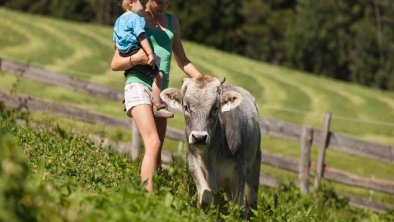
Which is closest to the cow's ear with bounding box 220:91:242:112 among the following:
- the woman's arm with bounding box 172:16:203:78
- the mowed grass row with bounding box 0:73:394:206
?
the woman's arm with bounding box 172:16:203:78

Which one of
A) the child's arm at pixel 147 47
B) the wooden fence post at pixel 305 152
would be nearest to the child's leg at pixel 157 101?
the child's arm at pixel 147 47

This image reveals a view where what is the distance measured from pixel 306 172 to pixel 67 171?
325 inches

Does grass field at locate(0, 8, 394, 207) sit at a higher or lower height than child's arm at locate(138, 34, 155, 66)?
lower

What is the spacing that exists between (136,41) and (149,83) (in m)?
0.42

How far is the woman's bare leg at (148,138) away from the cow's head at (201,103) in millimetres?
220

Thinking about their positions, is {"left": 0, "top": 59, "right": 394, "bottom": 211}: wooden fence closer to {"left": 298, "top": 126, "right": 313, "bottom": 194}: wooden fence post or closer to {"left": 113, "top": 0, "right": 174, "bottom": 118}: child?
{"left": 298, "top": 126, "right": 313, "bottom": 194}: wooden fence post

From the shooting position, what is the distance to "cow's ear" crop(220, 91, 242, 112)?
7.61m

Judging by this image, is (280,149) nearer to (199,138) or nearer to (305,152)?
(305,152)

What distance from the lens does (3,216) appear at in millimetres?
3592

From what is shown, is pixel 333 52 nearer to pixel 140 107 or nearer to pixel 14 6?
pixel 14 6

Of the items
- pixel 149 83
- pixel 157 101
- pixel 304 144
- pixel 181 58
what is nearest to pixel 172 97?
pixel 157 101

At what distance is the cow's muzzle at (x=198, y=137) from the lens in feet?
23.4

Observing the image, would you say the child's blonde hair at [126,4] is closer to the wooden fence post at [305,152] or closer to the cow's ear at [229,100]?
the cow's ear at [229,100]

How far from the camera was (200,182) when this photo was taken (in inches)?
297
